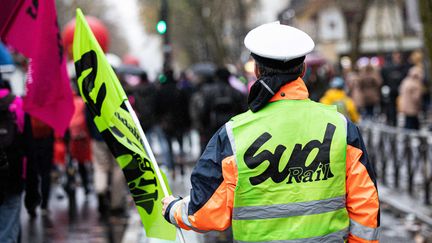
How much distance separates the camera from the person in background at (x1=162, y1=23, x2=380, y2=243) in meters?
4.07

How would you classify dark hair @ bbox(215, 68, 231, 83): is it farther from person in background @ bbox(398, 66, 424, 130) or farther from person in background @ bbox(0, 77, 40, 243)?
person in background @ bbox(0, 77, 40, 243)

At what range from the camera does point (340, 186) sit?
4.12 meters

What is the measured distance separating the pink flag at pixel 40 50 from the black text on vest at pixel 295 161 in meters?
2.68

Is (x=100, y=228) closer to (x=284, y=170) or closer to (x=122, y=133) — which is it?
(x=122, y=133)

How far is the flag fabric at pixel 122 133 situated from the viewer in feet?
16.5

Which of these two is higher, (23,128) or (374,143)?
(23,128)

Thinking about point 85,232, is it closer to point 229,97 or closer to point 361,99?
point 229,97

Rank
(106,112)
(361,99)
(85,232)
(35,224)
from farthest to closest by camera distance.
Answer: (361,99) → (35,224) → (85,232) → (106,112)

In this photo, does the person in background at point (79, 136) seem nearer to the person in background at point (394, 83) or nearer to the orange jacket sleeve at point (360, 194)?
the orange jacket sleeve at point (360, 194)

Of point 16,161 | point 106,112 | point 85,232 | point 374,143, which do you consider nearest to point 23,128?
point 16,161

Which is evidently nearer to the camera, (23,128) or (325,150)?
(325,150)

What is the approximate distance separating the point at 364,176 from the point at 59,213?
917 centimetres

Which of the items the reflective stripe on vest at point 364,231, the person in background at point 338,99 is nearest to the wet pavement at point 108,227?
the person in background at point 338,99

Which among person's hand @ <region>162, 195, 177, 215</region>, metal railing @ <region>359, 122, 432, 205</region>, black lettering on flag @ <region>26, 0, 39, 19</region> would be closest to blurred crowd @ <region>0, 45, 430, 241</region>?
black lettering on flag @ <region>26, 0, 39, 19</region>
